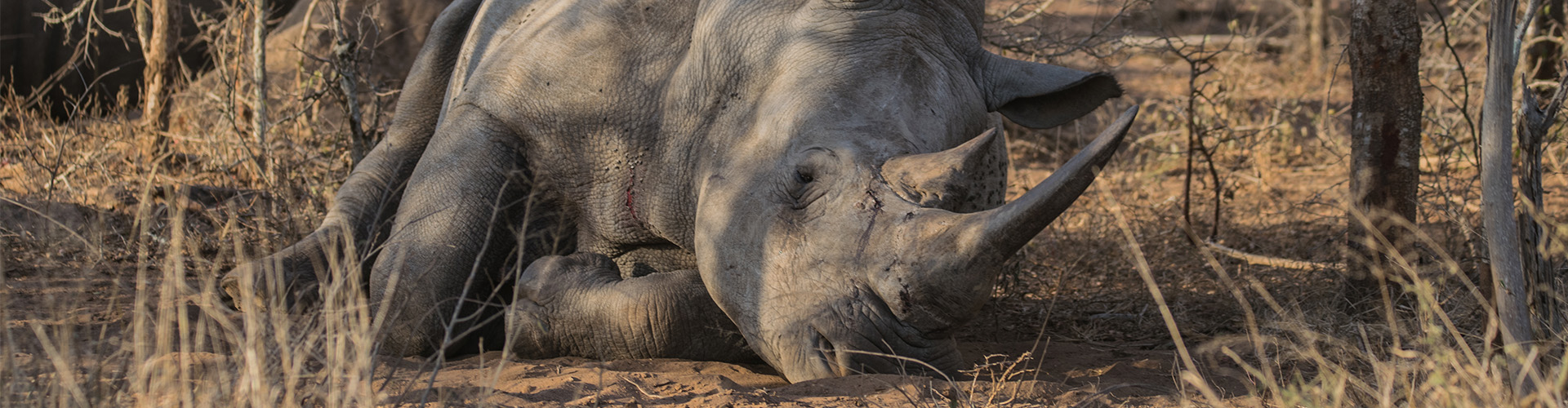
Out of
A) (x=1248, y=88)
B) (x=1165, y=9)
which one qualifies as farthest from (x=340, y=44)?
(x=1165, y=9)

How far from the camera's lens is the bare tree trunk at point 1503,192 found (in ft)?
10.5

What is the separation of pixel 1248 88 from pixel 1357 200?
584 cm

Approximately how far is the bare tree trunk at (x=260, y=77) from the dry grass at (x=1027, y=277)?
11 cm

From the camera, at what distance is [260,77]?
662 cm

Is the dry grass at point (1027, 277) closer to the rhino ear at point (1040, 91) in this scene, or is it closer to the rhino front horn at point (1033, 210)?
the rhino front horn at point (1033, 210)

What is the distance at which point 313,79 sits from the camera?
7.30m

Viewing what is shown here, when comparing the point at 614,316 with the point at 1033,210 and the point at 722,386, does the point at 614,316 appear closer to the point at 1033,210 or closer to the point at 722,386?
the point at 722,386

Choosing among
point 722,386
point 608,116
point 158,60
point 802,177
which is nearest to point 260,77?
point 158,60

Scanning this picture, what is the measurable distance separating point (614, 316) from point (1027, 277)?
8.24 ft

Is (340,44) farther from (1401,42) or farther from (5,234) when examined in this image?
(1401,42)

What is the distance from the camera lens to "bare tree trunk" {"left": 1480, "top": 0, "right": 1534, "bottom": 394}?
10.5 ft

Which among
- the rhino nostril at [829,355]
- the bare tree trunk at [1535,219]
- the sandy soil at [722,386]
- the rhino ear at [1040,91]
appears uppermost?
the rhino ear at [1040,91]

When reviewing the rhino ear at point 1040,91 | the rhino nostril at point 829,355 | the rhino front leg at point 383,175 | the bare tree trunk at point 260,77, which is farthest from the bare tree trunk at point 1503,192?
the bare tree trunk at point 260,77

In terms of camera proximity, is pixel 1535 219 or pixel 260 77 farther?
pixel 260 77
